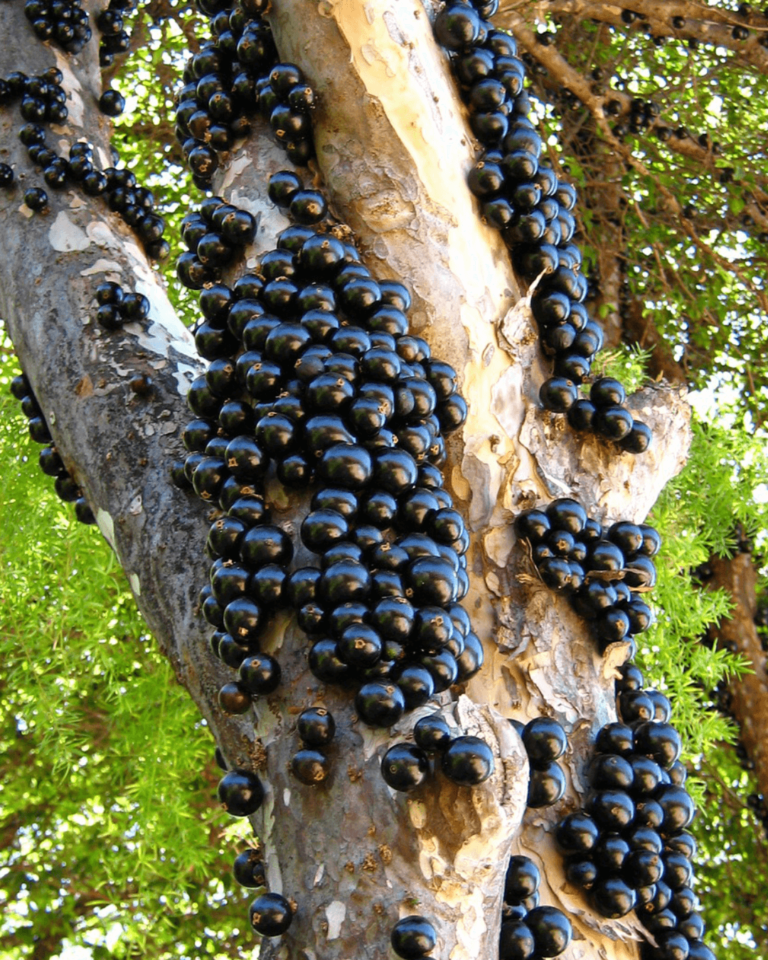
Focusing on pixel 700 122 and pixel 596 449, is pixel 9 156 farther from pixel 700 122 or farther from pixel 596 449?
pixel 700 122

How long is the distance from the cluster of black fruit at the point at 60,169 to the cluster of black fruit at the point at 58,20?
24cm

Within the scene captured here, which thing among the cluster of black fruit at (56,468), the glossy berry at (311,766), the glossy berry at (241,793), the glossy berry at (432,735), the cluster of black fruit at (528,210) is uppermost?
the cluster of black fruit at (528,210)

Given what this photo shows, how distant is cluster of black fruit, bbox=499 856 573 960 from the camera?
4.60ft

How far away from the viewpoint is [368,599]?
4.73ft

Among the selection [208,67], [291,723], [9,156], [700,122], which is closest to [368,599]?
[291,723]

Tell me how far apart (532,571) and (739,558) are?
12.1 feet

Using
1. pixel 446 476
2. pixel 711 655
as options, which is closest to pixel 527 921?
pixel 446 476

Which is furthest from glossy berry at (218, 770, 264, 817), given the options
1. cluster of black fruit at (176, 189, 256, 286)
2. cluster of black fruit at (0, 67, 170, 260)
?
cluster of black fruit at (0, 67, 170, 260)

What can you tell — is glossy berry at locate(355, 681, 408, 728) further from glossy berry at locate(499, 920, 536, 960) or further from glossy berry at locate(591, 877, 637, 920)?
glossy berry at locate(591, 877, 637, 920)

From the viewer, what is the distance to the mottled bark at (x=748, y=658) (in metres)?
4.82

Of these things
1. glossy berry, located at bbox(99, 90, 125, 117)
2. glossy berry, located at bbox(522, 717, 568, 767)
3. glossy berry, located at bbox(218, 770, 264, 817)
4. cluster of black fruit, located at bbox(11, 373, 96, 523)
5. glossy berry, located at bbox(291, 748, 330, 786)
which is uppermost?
glossy berry, located at bbox(99, 90, 125, 117)

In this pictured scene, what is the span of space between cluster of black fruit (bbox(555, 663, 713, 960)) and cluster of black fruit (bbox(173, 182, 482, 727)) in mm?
308

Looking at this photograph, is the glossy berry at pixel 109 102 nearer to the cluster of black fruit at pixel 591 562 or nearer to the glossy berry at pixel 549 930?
the cluster of black fruit at pixel 591 562

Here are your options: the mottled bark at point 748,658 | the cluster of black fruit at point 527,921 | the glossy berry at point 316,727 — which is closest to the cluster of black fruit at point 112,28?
the glossy berry at point 316,727
